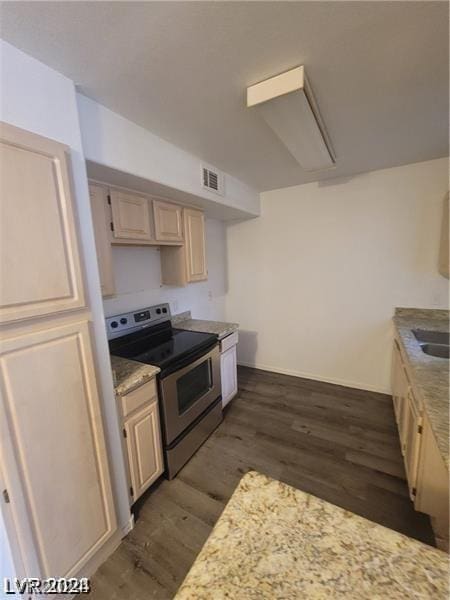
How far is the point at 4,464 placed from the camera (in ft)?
3.11

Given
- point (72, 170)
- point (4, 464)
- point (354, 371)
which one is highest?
point (72, 170)

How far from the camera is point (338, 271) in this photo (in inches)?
116

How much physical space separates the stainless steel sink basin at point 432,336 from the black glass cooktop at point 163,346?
70.9 inches

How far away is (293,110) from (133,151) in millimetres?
961

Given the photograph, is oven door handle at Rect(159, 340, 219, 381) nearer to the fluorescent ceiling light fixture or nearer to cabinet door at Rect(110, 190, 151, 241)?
cabinet door at Rect(110, 190, 151, 241)

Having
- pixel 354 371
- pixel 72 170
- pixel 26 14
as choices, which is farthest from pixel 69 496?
pixel 354 371

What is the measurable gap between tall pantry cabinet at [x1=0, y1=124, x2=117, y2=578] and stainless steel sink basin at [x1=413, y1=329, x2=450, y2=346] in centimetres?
256

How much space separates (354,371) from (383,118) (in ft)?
8.20

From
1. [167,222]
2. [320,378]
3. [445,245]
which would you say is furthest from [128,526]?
[445,245]

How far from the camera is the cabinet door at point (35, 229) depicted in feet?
3.03

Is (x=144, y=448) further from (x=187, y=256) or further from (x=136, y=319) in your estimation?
(x=187, y=256)

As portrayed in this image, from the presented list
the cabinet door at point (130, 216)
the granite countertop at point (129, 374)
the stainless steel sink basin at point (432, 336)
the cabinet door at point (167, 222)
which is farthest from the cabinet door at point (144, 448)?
the stainless steel sink basin at point (432, 336)

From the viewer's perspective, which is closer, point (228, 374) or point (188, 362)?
point (188, 362)

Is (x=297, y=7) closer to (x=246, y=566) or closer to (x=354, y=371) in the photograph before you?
(x=246, y=566)
